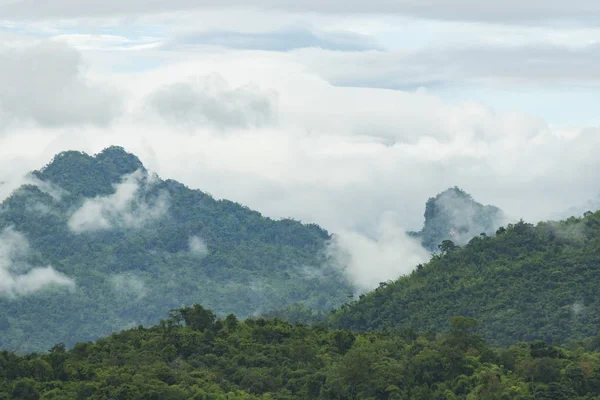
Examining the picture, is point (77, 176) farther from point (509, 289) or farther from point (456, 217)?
point (509, 289)

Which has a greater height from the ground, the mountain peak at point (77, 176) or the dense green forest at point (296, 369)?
the mountain peak at point (77, 176)

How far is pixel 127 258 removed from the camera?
182500 millimetres

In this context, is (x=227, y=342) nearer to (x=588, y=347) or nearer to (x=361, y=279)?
(x=588, y=347)

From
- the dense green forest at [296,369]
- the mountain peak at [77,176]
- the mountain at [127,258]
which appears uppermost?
the mountain peak at [77,176]

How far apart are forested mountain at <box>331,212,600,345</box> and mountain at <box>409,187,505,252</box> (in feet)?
228

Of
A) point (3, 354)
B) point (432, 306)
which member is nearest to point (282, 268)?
point (432, 306)

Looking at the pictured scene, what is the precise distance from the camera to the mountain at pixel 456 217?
17462 cm

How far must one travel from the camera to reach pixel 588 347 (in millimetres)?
74938

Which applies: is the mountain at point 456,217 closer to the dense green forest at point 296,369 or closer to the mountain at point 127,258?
the mountain at point 127,258

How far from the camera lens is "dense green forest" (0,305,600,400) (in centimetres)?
5912

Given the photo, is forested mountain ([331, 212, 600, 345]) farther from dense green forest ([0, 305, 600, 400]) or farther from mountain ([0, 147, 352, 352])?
mountain ([0, 147, 352, 352])

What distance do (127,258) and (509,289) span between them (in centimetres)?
9677

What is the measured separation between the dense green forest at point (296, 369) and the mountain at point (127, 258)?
8218cm

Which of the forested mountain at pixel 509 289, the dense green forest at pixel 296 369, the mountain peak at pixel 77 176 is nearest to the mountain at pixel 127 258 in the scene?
the mountain peak at pixel 77 176
